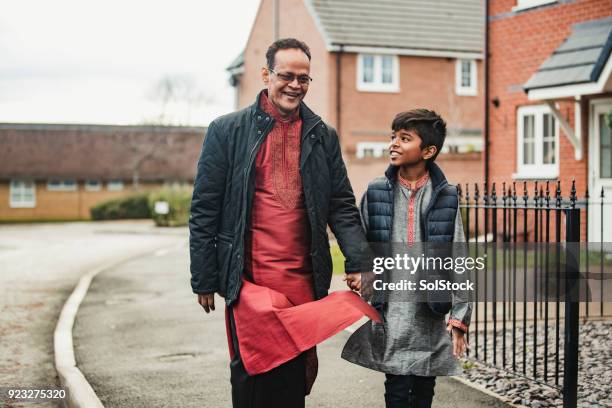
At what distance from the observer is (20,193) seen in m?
53.2

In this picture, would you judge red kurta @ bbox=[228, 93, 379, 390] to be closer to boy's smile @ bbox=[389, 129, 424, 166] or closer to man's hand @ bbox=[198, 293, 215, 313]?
man's hand @ bbox=[198, 293, 215, 313]

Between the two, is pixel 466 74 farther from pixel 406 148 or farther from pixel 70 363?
pixel 406 148

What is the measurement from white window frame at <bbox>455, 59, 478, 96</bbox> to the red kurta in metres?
26.2

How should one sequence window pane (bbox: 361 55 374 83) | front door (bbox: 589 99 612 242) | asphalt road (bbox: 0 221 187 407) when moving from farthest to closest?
window pane (bbox: 361 55 374 83)
front door (bbox: 589 99 612 242)
asphalt road (bbox: 0 221 187 407)

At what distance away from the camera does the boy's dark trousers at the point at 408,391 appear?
4.03 m

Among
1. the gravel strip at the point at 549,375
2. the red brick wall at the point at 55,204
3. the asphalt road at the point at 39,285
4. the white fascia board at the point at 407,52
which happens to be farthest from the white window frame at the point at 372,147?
the red brick wall at the point at 55,204

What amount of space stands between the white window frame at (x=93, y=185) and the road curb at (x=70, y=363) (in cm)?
4290

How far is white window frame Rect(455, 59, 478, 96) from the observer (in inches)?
1158

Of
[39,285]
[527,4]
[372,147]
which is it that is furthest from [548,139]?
[372,147]

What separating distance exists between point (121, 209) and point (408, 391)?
148 ft

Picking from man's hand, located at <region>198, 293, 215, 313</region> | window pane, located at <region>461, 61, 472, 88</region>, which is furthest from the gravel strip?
window pane, located at <region>461, 61, 472, 88</region>

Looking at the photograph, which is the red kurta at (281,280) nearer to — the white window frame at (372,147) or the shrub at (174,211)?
the white window frame at (372,147)

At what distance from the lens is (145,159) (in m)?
55.9

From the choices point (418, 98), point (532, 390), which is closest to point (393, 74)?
point (418, 98)
